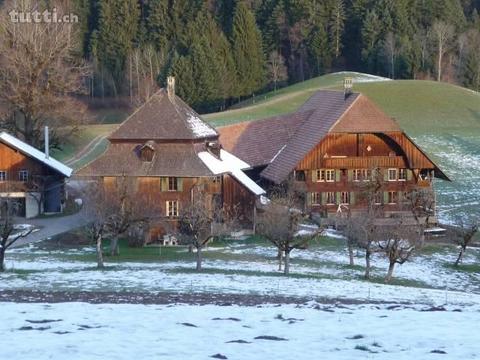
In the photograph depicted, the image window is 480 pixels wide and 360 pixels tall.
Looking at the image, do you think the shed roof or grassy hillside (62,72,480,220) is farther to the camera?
grassy hillside (62,72,480,220)

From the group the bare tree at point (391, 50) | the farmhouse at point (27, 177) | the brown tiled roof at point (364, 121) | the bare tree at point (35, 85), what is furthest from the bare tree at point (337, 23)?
the farmhouse at point (27, 177)

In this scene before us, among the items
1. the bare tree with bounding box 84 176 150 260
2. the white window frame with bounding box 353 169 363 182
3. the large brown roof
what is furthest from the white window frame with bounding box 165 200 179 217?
the white window frame with bounding box 353 169 363 182

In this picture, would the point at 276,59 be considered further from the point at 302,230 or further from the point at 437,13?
the point at 302,230

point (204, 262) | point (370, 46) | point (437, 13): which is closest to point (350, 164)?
point (204, 262)

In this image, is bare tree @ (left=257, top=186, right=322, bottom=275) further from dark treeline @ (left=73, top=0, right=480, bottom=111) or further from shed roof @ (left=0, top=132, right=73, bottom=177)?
dark treeline @ (left=73, top=0, right=480, bottom=111)

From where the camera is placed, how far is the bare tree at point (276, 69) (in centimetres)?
10919

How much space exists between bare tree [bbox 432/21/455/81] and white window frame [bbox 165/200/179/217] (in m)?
64.8

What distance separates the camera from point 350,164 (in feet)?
172

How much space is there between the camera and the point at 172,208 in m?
44.2

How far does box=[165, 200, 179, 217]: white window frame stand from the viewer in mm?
44125

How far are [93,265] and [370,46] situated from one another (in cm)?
7973

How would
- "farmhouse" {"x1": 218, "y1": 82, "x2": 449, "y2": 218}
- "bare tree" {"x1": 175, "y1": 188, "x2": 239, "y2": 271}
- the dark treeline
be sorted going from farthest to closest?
the dark treeline
"farmhouse" {"x1": 218, "y1": 82, "x2": 449, "y2": 218}
"bare tree" {"x1": 175, "y1": 188, "x2": 239, "y2": 271}

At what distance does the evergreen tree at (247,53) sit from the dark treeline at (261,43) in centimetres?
12

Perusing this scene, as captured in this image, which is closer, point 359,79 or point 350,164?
point 350,164
